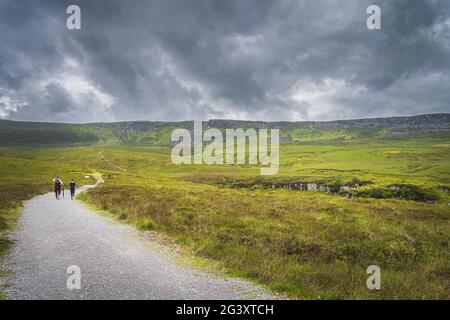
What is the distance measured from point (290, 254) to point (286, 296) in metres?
5.61

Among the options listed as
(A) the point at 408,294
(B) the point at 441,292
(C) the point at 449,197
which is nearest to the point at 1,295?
(A) the point at 408,294

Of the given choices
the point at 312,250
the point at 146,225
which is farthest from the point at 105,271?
the point at 312,250

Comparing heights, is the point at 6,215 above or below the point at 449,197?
above

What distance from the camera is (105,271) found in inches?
412

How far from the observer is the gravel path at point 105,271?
870 cm

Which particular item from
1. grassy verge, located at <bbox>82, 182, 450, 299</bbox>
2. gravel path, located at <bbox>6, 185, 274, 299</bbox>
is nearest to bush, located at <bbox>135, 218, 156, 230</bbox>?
grassy verge, located at <bbox>82, 182, 450, 299</bbox>

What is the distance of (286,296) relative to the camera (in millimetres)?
8922

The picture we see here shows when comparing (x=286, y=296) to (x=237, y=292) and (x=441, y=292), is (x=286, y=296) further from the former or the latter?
(x=441, y=292)
